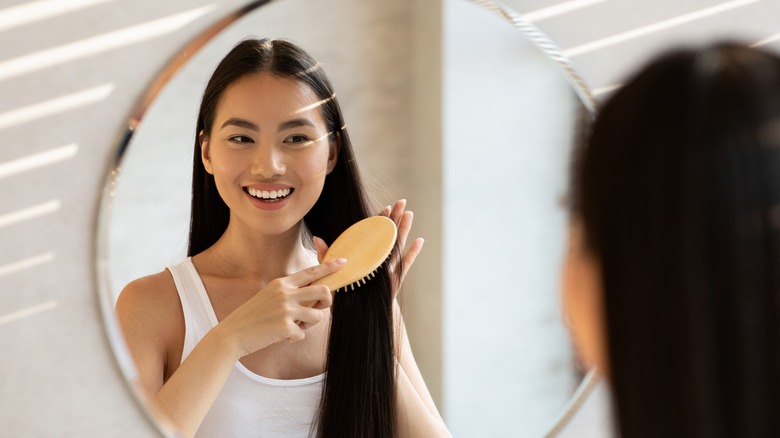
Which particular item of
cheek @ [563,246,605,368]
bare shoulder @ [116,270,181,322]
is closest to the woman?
bare shoulder @ [116,270,181,322]

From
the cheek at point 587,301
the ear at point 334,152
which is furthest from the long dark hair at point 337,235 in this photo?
the cheek at point 587,301

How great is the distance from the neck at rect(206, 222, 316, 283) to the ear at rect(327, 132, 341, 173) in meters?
0.05

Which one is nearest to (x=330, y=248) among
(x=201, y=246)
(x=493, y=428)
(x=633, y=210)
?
(x=201, y=246)

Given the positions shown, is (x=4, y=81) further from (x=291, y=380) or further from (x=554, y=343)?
(x=554, y=343)

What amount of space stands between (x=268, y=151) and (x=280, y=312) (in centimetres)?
13

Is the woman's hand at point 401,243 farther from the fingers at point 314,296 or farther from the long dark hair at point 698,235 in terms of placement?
the long dark hair at point 698,235

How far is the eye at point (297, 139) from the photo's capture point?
0.67m

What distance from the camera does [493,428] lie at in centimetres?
76

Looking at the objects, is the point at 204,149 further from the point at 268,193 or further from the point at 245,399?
the point at 245,399

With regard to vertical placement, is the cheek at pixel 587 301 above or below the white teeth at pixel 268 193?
below

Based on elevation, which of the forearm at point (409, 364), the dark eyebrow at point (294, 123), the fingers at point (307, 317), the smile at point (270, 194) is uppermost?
the dark eyebrow at point (294, 123)

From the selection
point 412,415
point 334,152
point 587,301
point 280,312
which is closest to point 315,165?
point 334,152

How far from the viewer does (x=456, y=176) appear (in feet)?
2.40

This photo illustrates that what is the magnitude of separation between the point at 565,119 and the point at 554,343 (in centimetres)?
20
